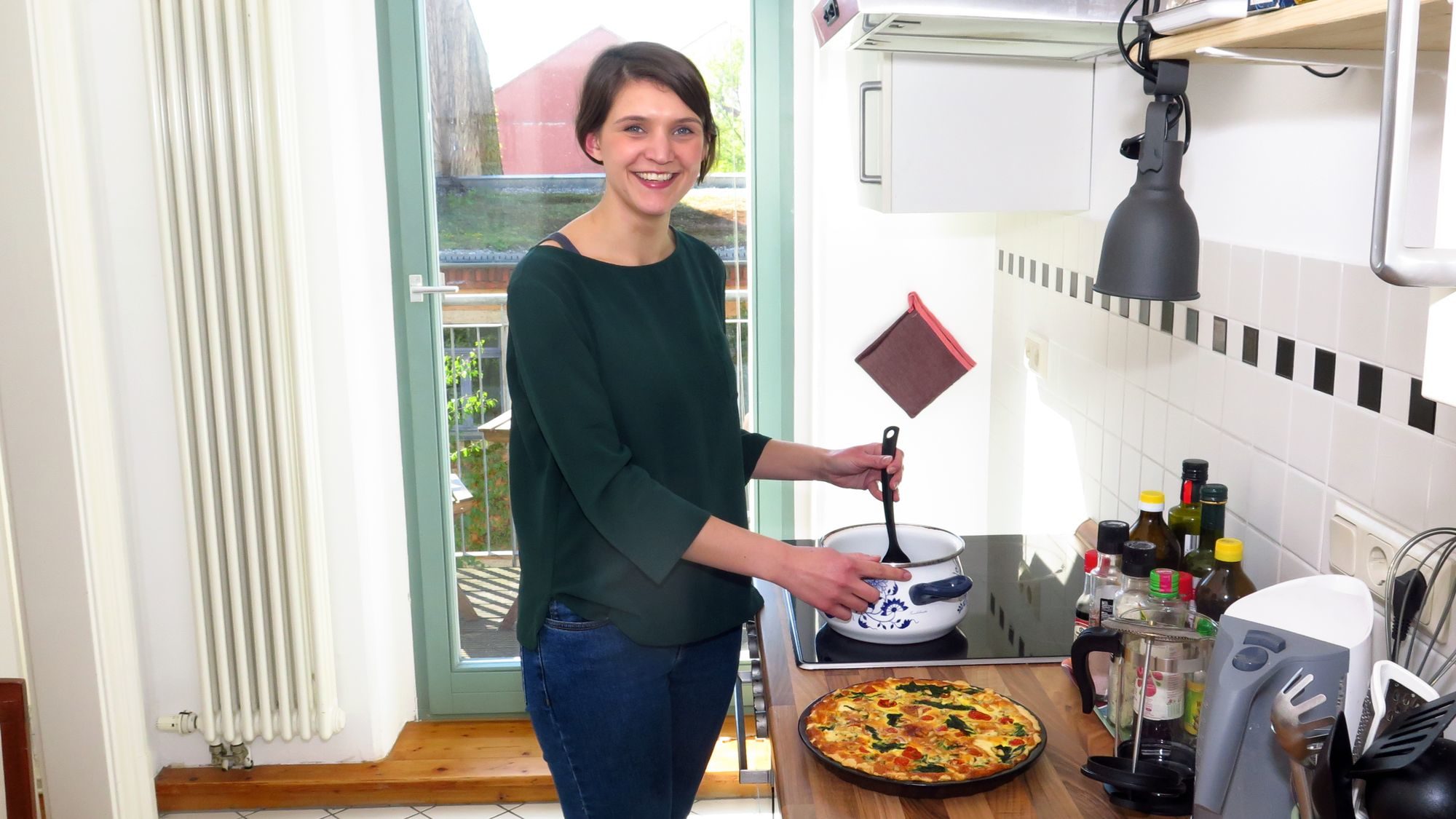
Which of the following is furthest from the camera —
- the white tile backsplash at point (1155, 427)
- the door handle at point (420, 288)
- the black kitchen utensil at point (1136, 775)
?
the door handle at point (420, 288)

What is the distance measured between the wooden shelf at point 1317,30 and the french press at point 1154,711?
1.73ft

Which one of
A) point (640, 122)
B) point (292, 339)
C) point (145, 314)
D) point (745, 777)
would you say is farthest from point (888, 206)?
point (145, 314)

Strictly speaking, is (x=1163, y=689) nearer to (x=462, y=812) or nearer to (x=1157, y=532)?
(x=1157, y=532)

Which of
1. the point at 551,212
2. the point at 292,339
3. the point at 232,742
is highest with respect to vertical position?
the point at 551,212

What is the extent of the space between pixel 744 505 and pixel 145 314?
1.48 metres

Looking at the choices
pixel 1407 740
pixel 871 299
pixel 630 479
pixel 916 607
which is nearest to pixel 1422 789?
pixel 1407 740

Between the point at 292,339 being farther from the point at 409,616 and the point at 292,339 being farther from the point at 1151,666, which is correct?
the point at 1151,666

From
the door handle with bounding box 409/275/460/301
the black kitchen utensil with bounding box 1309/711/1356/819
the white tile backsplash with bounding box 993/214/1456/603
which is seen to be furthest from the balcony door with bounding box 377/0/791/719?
the black kitchen utensil with bounding box 1309/711/1356/819

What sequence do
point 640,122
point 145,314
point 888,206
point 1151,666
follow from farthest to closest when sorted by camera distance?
point 145,314 < point 888,206 < point 640,122 < point 1151,666

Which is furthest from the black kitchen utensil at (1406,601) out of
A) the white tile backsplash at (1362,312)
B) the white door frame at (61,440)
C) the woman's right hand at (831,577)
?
the white door frame at (61,440)

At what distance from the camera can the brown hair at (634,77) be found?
1510 millimetres

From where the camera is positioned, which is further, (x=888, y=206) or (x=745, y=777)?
(x=888, y=206)

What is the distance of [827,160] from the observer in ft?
8.66

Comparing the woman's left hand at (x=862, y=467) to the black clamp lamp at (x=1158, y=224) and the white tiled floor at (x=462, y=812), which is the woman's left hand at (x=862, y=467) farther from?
the white tiled floor at (x=462, y=812)
